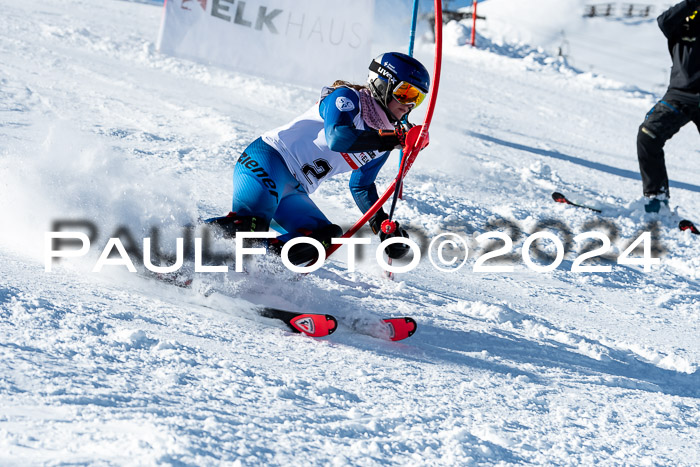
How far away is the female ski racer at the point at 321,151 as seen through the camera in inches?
144

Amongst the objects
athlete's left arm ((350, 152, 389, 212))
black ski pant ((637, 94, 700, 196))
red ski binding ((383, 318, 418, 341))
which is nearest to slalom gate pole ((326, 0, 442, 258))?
athlete's left arm ((350, 152, 389, 212))

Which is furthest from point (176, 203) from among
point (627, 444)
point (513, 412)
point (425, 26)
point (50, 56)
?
point (425, 26)

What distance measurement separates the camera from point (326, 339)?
11.1ft

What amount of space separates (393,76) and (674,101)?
4.11m

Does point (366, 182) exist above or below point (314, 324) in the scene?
above

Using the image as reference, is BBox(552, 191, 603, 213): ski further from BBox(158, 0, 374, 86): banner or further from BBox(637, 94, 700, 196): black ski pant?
BBox(158, 0, 374, 86): banner

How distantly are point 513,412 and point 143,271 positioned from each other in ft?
6.36

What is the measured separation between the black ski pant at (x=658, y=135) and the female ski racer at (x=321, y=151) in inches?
146

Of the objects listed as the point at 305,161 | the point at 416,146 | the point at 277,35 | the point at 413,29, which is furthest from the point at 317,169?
the point at 277,35

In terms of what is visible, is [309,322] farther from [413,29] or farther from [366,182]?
[413,29]

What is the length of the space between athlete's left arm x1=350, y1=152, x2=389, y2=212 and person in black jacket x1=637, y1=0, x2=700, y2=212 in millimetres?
3658

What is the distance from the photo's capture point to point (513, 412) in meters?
2.89

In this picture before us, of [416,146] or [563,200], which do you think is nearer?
[416,146]

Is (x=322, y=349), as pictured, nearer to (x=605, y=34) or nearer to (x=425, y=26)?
(x=425, y=26)
